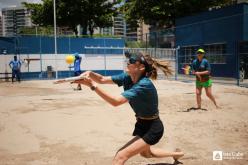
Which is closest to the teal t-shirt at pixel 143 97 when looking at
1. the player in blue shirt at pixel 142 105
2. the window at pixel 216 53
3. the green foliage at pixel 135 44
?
the player in blue shirt at pixel 142 105

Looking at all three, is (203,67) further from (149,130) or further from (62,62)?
(62,62)

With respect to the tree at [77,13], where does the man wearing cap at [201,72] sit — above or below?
below

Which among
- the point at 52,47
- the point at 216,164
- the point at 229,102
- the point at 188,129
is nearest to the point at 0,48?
the point at 52,47

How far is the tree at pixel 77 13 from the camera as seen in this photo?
41.8 metres

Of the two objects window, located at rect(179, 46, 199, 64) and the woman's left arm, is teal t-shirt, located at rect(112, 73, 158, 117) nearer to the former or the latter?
the woman's left arm

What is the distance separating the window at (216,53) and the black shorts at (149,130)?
1895 cm

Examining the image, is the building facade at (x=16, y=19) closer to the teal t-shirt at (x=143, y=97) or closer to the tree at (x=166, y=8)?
the tree at (x=166, y=8)

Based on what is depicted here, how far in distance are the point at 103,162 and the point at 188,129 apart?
289 cm

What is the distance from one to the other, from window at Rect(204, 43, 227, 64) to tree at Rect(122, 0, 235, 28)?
14.0 metres

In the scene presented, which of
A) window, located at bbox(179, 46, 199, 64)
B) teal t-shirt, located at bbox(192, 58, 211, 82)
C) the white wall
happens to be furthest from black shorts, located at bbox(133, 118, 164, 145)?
the white wall

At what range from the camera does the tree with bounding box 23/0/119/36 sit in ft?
137

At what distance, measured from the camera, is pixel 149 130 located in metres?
3.93

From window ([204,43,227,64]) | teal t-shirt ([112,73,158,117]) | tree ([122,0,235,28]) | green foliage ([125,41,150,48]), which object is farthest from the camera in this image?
tree ([122,0,235,28])

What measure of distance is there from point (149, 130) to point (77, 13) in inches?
1578
